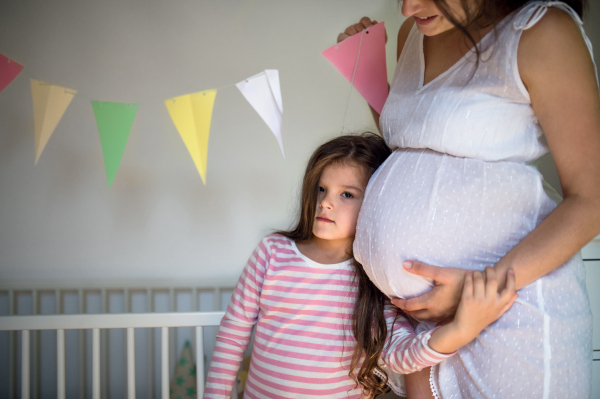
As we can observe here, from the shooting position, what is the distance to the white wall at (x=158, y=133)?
5.77ft

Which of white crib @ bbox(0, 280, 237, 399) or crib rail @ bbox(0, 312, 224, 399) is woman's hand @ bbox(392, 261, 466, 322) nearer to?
crib rail @ bbox(0, 312, 224, 399)

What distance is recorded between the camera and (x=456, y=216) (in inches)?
A: 24.2

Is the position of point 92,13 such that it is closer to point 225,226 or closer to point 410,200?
point 225,226

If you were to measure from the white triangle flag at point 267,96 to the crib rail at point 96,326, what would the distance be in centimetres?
50

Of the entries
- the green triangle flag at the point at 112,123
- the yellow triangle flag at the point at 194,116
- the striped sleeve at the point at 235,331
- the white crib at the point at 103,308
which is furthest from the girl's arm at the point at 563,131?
the white crib at the point at 103,308

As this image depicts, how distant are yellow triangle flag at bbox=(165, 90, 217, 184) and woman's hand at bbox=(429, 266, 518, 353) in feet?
2.47

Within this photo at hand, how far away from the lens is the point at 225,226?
1868 mm

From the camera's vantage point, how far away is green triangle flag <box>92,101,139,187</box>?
3.83ft

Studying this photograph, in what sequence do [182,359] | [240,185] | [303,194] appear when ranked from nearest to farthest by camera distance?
[303,194], [182,359], [240,185]

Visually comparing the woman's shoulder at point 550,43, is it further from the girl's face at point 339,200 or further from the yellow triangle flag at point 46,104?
the yellow triangle flag at point 46,104

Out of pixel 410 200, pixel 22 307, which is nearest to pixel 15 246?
pixel 22 307

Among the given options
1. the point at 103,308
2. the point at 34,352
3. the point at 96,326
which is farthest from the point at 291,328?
the point at 34,352

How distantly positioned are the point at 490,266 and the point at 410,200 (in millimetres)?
142

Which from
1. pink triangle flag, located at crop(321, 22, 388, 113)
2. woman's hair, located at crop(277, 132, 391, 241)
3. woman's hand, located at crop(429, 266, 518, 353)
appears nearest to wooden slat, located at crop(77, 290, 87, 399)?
woman's hair, located at crop(277, 132, 391, 241)
